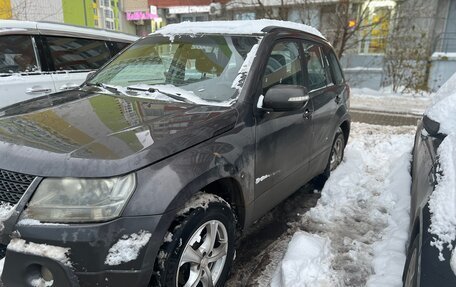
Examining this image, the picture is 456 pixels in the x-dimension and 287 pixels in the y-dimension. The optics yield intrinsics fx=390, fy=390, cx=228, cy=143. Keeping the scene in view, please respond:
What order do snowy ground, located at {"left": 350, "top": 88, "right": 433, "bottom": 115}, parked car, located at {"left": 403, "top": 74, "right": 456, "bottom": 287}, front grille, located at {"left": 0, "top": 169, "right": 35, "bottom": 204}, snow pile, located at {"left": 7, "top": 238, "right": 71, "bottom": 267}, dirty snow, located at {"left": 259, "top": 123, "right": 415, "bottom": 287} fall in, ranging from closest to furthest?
parked car, located at {"left": 403, "top": 74, "right": 456, "bottom": 287}, snow pile, located at {"left": 7, "top": 238, "right": 71, "bottom": 267}, front grille, located at {"left": 0, "top": 169, "right": 35, "bottom": 204}, dirty snow, located at {"left": 259, "top": 123, "right": 415, "bottom": 287}, snowy ground, located at {"left": 350, "top": 88, "right": 433, "bottom": 115}

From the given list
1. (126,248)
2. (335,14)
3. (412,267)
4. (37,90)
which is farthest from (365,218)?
(335,14)

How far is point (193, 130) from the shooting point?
234 centimetres

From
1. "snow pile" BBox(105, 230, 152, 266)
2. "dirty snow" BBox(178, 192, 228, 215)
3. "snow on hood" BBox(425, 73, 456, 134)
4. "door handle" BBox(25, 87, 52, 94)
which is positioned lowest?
"snow pile" BBox(105, 230, 152, 266)

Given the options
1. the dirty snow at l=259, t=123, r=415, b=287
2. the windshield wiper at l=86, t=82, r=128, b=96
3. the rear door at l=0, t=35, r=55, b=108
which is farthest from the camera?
the rear door at l=0, t=35, r=55, b=108

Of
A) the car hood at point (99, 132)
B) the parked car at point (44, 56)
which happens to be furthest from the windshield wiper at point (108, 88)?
the parked car at point (44, 56)

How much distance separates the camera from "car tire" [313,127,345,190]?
4789 mm

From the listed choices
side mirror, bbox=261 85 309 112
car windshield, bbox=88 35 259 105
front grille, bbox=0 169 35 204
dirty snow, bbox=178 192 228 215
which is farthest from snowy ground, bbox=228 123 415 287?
front grille, bbox=0 169 35 204

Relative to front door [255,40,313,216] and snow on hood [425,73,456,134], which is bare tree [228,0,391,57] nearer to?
front door [255,40,313,216]

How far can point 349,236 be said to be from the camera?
11.7ft

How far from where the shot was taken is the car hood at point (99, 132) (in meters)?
1.96

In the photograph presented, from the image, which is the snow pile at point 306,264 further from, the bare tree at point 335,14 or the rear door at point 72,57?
the bare tree at point 335,14

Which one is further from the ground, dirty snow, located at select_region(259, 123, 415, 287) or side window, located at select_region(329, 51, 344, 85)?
side window, located at select_region(329, 51, 344, 85)

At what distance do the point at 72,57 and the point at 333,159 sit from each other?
3.72 meters

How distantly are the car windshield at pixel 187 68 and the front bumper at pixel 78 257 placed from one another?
48.9 inches
